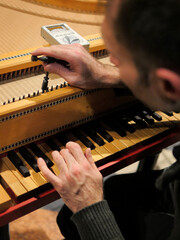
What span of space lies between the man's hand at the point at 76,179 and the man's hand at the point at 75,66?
40cm

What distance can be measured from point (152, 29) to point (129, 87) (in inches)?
12.5

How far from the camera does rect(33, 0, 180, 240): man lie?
98 cm

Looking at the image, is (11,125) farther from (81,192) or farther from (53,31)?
(53,31)

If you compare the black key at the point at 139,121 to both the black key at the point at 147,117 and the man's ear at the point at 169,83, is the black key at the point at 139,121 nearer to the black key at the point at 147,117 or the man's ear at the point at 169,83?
the black key at the point at 147,117

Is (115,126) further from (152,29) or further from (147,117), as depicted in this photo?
(152,29)

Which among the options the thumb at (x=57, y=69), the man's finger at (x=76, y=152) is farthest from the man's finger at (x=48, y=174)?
the thumb at (x=57, y=69)

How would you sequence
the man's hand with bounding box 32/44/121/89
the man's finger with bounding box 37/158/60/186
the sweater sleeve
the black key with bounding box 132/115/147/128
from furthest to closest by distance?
the black key with bounding box 132/115/147/128, the man's hand with bounding box 32/44/121/89, the man's finger with bounding box 37/158/60/186, the sweater sleeve

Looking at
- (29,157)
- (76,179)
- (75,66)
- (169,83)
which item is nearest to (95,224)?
(76,179)

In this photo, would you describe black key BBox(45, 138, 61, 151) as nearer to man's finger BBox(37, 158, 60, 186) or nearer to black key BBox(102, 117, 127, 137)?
man's finger BBox(37, 158, 60, 186)

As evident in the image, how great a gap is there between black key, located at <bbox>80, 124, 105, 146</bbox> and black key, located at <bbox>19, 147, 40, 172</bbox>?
1.17 ft

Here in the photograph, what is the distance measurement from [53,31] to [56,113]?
20.7 inches

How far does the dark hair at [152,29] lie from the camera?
3.09ft

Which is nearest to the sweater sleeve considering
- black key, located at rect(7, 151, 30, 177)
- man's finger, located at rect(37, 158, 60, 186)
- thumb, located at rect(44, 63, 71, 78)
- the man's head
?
man's finger, located at rect(37, 158, 60, 186)

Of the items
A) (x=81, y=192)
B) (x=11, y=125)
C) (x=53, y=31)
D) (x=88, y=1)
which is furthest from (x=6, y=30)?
(x=81, y=192)
